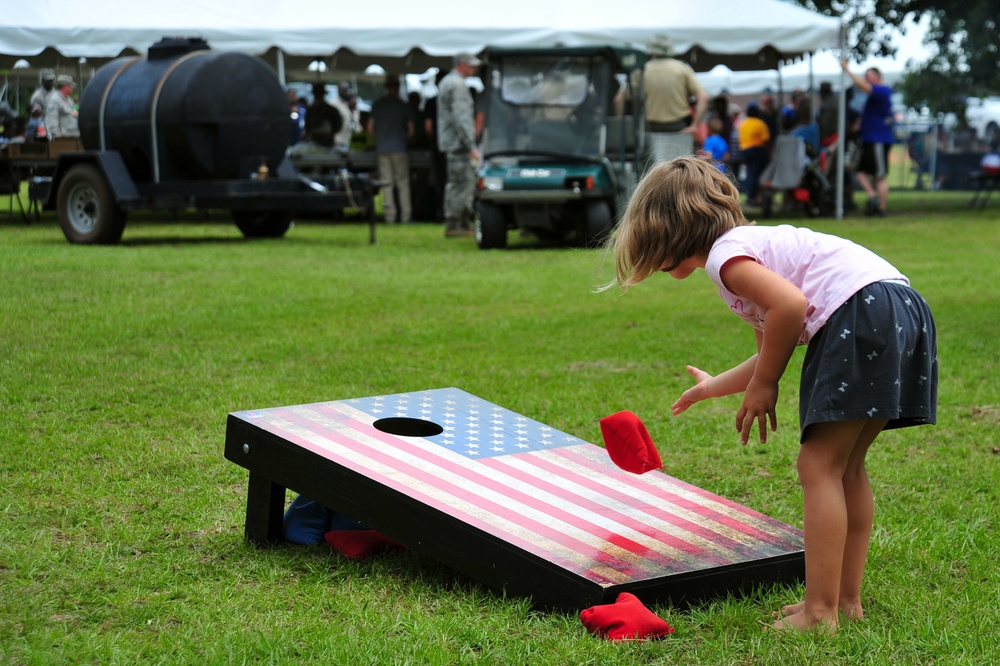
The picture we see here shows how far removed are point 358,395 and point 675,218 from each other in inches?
115

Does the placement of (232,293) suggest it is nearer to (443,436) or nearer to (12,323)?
(12,323)

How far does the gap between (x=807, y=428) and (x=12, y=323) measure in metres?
6.10

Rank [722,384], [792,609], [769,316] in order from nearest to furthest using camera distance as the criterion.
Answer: [769,316]
[792,609]
[722,384]

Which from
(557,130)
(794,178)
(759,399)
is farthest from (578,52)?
(759,399)

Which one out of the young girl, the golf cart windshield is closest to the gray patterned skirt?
the young girl

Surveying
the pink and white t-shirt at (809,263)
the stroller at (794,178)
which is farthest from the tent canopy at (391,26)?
the pink and white t-shirt at (809,263)

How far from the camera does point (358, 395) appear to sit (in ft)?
18.4

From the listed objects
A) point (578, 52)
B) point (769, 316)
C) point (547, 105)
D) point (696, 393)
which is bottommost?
point (696, 393)

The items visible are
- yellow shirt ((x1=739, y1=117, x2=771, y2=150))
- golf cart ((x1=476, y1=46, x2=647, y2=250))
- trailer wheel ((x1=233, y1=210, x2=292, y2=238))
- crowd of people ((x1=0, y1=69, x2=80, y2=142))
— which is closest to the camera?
golf cart ((x1=476, y1=46, x2=647, y2=250))

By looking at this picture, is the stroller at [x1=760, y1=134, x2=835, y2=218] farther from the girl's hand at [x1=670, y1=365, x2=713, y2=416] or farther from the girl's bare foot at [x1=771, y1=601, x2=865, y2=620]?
the girl's bare foot at [x1=771, y1=601, x2=865, y2=620]

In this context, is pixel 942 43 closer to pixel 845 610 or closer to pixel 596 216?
pixel 596 216

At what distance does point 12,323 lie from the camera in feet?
24.8

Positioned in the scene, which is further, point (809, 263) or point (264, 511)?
point (264, 511)

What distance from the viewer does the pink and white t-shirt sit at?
2.78 meters
